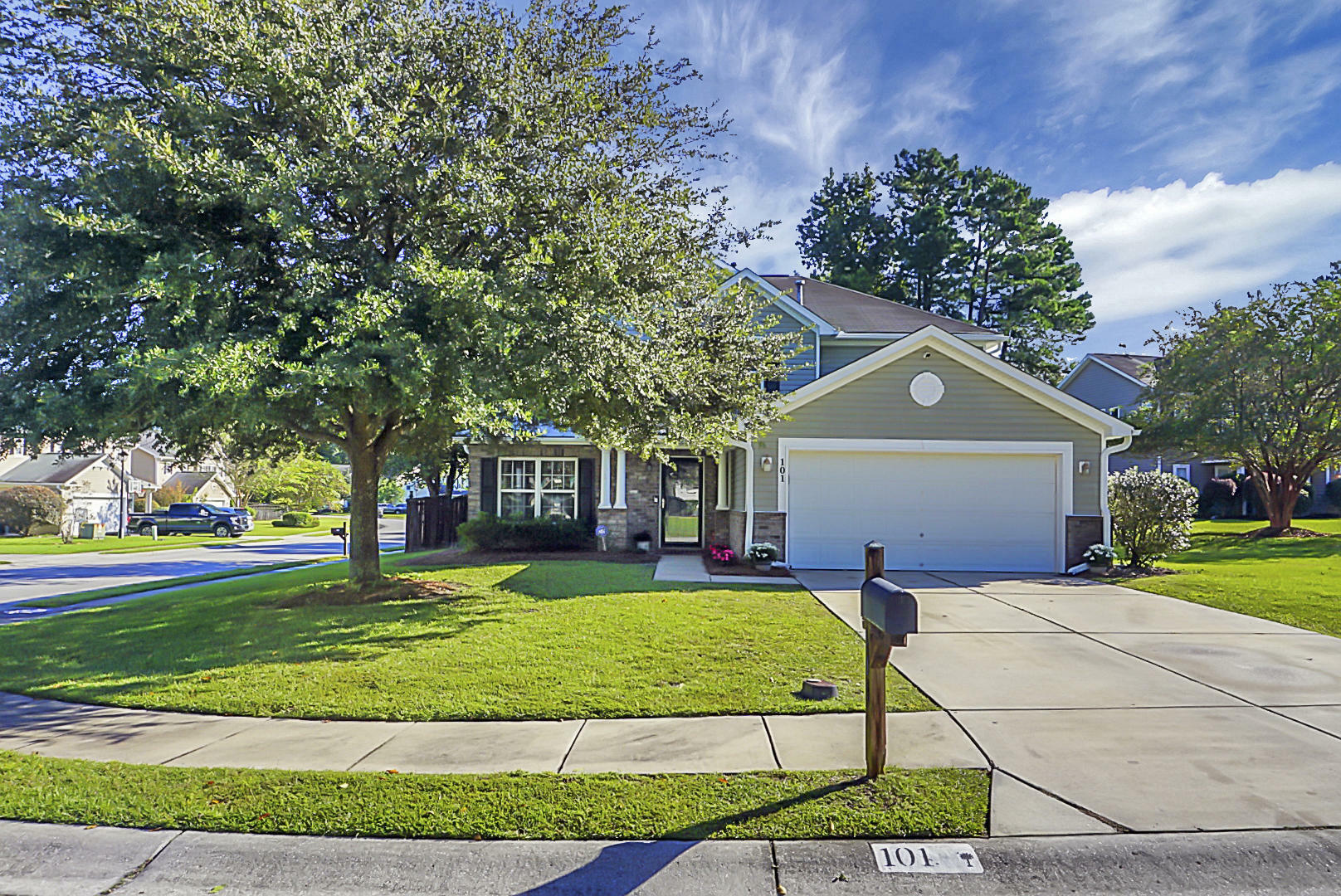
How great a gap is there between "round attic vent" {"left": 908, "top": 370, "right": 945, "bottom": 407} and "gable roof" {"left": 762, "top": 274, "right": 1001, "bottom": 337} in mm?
5899

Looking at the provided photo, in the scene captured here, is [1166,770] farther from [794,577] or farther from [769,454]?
[769,454]

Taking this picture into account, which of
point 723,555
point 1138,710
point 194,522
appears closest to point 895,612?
point 1138,710

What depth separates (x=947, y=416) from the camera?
1470 cm

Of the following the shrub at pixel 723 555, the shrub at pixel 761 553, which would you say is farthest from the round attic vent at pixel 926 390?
the shrub at pixel 723 555

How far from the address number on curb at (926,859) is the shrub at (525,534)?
46.7ft

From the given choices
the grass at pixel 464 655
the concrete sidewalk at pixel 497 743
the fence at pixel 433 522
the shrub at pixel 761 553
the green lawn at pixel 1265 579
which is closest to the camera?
the concrete sidewalk at pixel 497 743

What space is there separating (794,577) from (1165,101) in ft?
31.1

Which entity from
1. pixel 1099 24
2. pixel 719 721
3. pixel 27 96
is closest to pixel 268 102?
pixel 27 96

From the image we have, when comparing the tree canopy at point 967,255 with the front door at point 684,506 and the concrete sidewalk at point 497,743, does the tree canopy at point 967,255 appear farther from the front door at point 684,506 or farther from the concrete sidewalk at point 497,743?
the concrete sidewalk at point 497,743

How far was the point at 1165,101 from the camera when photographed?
11.8m

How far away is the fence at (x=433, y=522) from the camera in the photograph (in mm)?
22688

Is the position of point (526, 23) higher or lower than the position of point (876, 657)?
higher

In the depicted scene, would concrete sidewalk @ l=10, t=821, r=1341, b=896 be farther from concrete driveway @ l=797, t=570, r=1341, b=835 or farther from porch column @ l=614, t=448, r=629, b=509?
porch column @ l=614, t=448, r=629, b=509

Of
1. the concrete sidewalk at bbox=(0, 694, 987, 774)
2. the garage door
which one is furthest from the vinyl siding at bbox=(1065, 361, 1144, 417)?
the concrete sidewalk at bbox=(0, 694, 987, 774)
